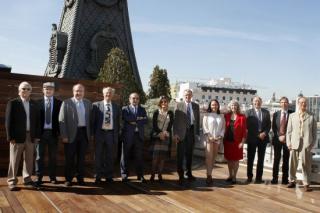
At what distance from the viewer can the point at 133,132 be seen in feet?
21.5

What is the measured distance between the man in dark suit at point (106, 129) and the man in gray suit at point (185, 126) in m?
1.08

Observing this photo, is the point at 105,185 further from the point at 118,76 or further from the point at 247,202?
the point at 118,76

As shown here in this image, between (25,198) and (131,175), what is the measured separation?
2531 millimetres

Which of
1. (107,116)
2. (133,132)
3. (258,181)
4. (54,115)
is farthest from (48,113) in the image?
(258,181)

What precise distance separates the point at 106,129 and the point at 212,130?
192 cm

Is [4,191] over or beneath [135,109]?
beneath

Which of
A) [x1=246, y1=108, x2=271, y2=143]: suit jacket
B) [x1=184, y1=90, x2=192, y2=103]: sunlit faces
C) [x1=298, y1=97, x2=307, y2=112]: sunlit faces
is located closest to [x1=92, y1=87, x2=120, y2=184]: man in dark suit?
[x1=184, y1=90, x2=192, y2=103]: sunlit faces

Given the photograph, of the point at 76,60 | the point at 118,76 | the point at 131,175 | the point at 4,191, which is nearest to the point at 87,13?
the point at 76,60

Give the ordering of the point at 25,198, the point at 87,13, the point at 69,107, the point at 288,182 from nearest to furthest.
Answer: the point at 25,198 < the point at 69,107 < the point at 288,182 < the point at 87,13

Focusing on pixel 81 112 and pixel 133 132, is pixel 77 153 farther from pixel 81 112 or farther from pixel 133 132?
pixel 133 132

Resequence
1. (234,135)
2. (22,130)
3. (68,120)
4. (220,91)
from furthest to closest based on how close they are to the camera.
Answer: (220,91) < (234,135) < (68,120) < (22,130)

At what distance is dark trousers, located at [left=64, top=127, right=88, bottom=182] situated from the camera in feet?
19.7

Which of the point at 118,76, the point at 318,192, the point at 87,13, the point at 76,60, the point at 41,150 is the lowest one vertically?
the point at 318,192

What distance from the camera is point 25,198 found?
5039 mm
